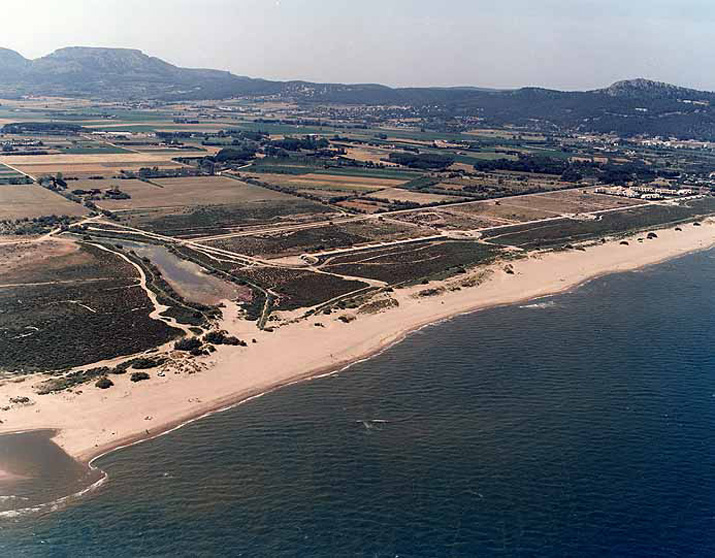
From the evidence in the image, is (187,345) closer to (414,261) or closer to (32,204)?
(414,261)

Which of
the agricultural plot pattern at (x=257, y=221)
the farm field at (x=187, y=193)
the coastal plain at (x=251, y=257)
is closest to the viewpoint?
the coastal plain at (x=251, y=257)

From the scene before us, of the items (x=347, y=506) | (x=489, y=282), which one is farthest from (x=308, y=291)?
(x=347, y=506)

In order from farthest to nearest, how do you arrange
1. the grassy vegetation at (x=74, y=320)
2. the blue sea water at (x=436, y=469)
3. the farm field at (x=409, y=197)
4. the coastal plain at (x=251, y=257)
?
the farm field at (x=409, y=197)
the grassy vegetation at (x=74, y=320)
the coastal plain at (x=251, y=257)
the blue sea water at (x=436, y=469)

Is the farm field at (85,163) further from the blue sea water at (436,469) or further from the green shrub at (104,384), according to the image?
the blue sea water at (436,469)

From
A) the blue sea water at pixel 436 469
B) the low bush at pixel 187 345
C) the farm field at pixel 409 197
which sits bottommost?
the blue sea water at pixel 436 469

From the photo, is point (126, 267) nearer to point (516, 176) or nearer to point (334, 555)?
point (334, 555)

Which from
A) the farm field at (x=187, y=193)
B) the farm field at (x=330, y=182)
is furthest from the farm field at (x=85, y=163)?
the farm field at (x=330, y=182)

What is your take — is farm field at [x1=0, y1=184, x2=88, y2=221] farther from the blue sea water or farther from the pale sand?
the blue sea water

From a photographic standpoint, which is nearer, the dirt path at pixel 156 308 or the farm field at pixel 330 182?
the dirt path at pixel 156 308
